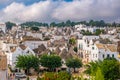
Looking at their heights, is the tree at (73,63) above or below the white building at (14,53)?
below

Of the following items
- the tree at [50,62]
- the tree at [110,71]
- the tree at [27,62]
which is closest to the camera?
the tree at [110,71]

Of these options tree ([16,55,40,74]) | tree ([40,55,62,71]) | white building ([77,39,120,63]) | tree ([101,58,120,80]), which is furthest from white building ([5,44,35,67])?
tree ([101,58,120,80])

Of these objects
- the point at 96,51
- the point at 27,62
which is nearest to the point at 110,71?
the point at 27,62

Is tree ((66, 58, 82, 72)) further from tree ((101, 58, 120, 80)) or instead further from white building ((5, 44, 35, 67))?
tree ((101, 58, 120, 80))

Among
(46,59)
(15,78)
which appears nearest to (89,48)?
(46,59)

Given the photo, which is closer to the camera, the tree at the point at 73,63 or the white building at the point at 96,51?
the tree at the point at 73,63

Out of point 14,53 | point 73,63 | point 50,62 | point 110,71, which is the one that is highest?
point 110,71

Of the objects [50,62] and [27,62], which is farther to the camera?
[50,62]

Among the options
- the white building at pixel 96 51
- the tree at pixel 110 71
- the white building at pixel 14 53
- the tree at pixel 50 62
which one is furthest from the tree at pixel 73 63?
the tree at pixel 110 71

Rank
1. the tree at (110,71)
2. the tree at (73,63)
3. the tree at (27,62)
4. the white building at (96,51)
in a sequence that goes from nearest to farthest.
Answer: the tree at (110,71) → the tree at (27,62) → the tree at (73,63) → the white building at (96,51)

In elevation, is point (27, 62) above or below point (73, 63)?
above

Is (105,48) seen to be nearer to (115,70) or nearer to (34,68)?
(34,68)

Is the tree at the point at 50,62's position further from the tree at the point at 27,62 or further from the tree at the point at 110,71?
the tree at the point at 110,71

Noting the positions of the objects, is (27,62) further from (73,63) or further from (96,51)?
(96,51)
